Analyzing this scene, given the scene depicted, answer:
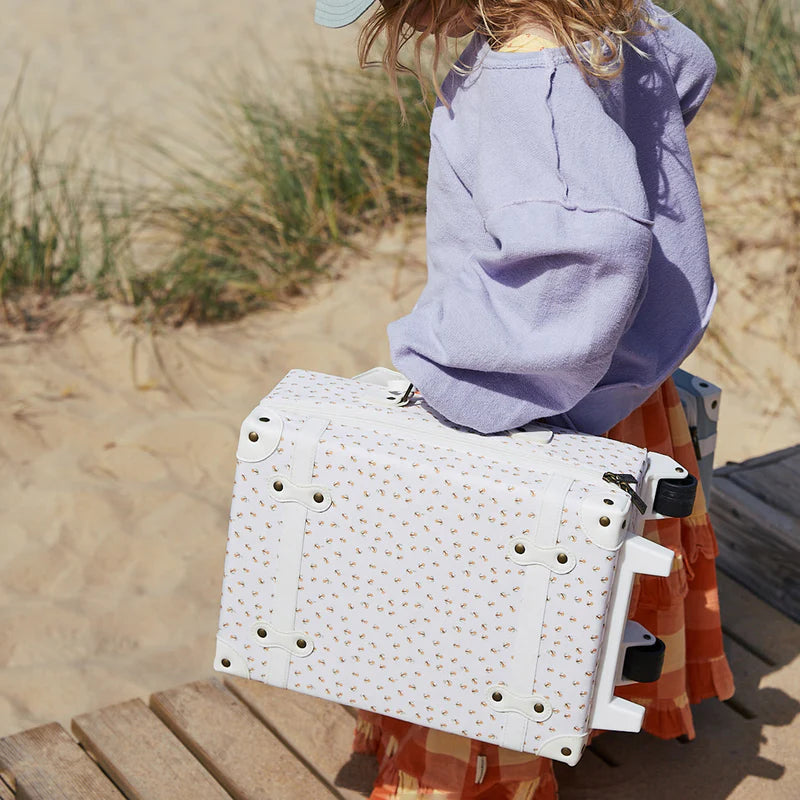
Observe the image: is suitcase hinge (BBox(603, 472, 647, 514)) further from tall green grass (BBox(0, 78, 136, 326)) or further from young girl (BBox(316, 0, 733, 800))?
tall green grass (BBox(0, 78, 136, 326))

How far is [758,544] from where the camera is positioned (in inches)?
99.0

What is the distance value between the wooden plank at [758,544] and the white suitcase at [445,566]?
999 millimetres

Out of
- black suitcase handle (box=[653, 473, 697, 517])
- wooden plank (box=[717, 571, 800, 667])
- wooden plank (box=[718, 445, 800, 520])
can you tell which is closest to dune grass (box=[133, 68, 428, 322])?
wooden plank (box=[718, 445, 800, 520])

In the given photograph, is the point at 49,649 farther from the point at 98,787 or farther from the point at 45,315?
the point at 45,315

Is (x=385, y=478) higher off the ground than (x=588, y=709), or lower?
higher

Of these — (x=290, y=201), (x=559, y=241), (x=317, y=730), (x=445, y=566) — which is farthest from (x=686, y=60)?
(x=290, y=201)

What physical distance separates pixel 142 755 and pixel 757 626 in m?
1.33

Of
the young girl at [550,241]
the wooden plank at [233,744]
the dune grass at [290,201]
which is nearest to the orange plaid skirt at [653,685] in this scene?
the young girl at [550,241]

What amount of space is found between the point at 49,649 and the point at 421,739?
1.17 metres

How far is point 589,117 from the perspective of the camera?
53.7 inches

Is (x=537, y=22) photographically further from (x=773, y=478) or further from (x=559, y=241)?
(x=773, y=478)

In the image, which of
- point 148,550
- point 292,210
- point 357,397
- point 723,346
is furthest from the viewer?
point 292,210

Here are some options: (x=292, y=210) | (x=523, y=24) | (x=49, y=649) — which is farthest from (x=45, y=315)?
(x=523, y=24)

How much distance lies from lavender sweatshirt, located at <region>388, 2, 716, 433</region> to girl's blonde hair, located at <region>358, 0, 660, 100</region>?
3cm
